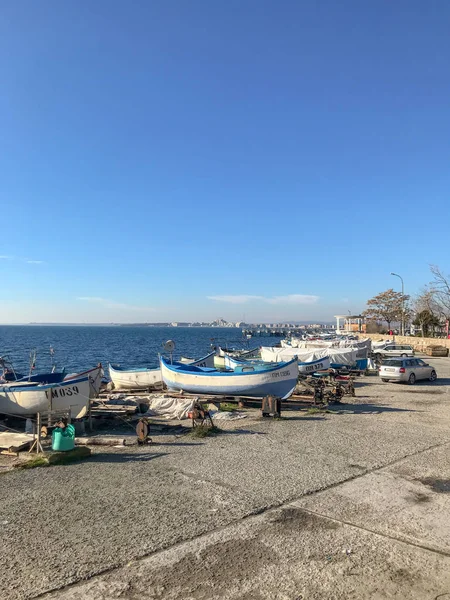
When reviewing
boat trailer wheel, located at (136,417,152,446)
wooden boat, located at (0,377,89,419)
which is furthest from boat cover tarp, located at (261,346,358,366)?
boat trailer wheel, located at (136,417,152,446)

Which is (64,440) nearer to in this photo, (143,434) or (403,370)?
(143,434)

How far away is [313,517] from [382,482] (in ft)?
7.97

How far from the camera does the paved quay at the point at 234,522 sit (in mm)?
5418

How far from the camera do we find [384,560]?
5938 millimetres

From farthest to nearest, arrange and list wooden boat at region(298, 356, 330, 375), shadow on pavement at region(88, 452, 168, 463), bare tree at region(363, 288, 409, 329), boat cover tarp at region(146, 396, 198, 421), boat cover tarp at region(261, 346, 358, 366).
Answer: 1. bare tree at region(363, 288, 409, 329)
2. boat cover tarp at region(261, 346, 358, 366)
3. wooden boat at region(298, 356, 330, 375)
4. boat cover tarp at region(146, 396, 198, 421)
5. shadow on pavement at region(88, 452, 168, 463)

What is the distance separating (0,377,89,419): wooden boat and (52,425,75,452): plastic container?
425cm

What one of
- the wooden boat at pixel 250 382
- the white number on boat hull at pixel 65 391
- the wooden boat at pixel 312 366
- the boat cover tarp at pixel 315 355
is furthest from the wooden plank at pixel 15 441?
the boat cover tarp at pixel 315 355

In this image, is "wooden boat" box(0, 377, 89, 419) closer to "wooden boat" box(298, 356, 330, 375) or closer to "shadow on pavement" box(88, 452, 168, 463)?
"shadow on pavement" box(88, 452, 168, 463)

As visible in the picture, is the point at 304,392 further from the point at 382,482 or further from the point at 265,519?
the point at 265,519

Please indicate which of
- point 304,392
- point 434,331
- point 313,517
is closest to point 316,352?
point 304,392

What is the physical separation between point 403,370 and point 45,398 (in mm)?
19375

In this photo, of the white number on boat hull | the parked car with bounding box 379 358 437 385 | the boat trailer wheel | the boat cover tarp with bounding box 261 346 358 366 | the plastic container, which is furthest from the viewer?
the boat cover tarp with bounding box 261 346 358 366

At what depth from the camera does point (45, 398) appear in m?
16.0

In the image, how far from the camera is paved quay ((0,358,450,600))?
542 centimetres
